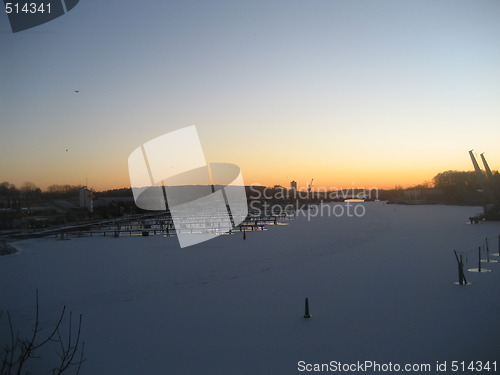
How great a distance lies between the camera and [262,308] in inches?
318

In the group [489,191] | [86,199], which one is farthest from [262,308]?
[86,199]

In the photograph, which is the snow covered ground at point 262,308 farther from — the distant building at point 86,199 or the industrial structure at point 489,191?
the distant building at point 86,199

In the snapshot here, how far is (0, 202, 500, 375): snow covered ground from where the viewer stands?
5.75 meters

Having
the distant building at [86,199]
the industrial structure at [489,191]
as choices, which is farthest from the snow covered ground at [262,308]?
the distant building at [86,199]

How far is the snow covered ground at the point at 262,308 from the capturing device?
575 cm

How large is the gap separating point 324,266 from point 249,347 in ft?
22.9

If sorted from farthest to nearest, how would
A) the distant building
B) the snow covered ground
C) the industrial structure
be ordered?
1. the distant building
2. the industrial structure
3. the snow covered ground

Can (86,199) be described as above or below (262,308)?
above

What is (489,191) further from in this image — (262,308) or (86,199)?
(86,199)

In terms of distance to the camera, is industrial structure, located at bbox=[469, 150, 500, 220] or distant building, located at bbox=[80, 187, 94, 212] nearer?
industrial structure, located at bbox=[469, 150, 500, 220]

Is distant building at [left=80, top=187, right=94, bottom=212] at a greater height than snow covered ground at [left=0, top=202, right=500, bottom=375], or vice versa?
distant building at [left=80, top=187, right=94, bottom=212]

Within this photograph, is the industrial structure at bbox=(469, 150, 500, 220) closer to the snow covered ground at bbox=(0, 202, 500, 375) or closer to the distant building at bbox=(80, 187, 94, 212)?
the snow covered ground at bbox=(0, 202, 500, 375)

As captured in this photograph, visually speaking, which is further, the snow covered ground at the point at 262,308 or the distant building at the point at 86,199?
the distant building at the point at 86,199

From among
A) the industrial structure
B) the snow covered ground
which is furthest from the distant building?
the industrial structure
